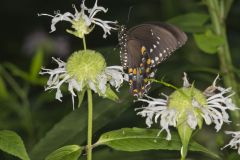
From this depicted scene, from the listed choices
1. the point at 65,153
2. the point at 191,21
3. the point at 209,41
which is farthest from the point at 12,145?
the point at 191,21

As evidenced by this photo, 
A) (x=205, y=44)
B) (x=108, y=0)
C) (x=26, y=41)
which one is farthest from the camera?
(x=26, y=41)

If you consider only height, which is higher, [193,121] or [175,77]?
[175,77]

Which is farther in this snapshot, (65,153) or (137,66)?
(137,66)

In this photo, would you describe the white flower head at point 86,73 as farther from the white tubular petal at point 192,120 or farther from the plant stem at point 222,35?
the plant stem at point 222,35

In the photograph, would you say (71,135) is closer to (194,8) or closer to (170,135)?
(170,135)

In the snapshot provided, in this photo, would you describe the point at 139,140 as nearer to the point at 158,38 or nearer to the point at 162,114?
the point at 162,114

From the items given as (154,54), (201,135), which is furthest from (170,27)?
(201,135)

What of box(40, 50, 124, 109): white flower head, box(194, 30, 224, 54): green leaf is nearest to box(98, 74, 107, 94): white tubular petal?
box(40, 50, 124, 109): white flower head
